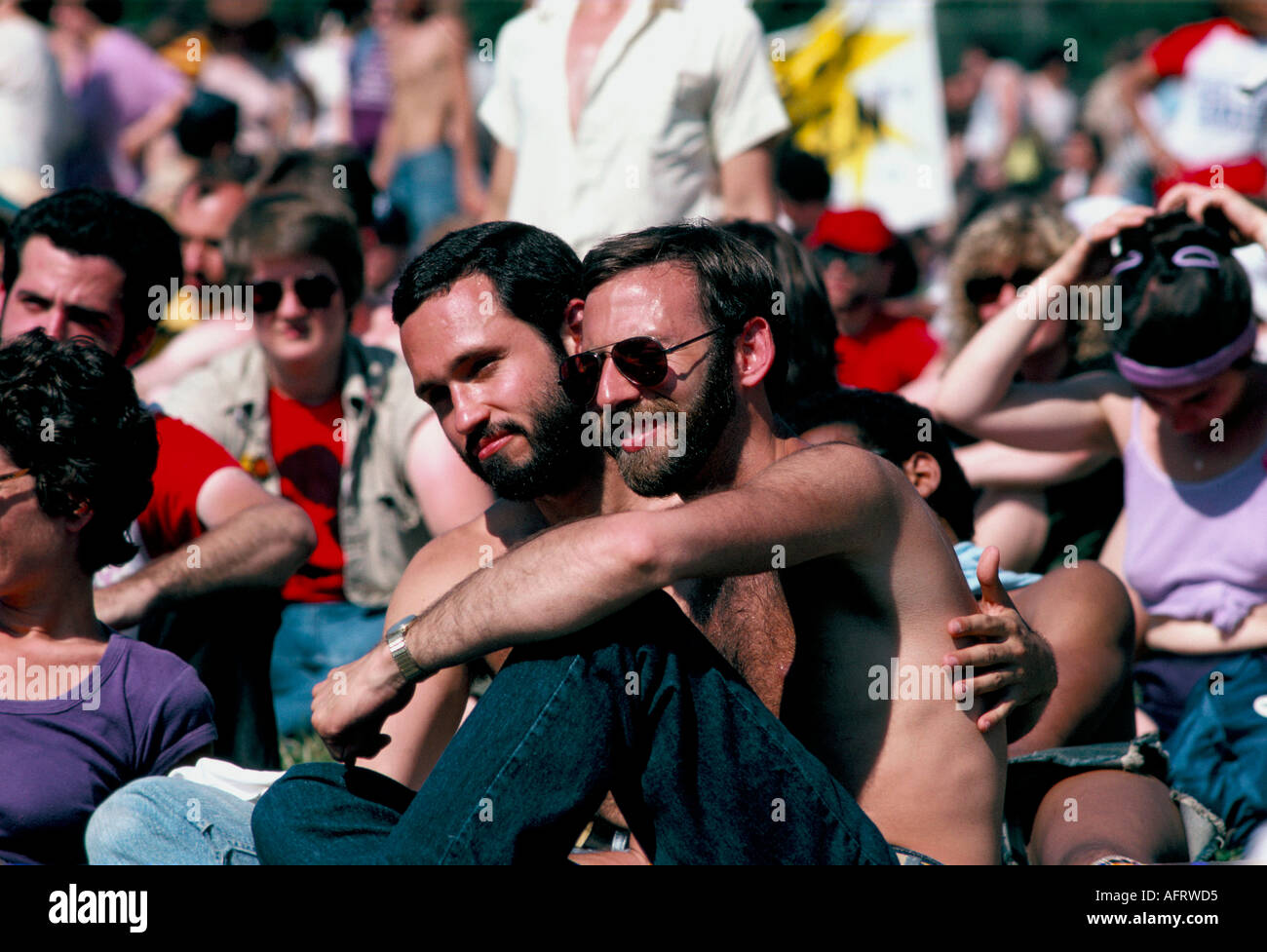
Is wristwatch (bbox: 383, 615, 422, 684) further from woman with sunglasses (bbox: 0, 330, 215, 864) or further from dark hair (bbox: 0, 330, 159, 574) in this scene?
dark hair (bbox: 0, 330, 159, 574)

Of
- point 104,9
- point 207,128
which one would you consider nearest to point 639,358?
point 207,128

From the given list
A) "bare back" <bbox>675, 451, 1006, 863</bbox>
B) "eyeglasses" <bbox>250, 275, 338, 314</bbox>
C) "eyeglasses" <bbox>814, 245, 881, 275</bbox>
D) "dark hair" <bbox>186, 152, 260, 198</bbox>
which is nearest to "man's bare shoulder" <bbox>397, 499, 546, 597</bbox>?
"bare back" <bbox>675, 451, 1006, 863</bbox>

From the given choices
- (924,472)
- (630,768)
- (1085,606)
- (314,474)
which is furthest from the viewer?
(314,474)

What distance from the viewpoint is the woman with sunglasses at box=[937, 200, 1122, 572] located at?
15.2 feet

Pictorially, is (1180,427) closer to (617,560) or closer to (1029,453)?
(1029,453)

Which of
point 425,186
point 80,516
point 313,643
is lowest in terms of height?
point 313,643

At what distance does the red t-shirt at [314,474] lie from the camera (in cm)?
458

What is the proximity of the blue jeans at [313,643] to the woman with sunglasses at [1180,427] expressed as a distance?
75.3 inches

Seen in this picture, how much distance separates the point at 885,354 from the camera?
19.8ft

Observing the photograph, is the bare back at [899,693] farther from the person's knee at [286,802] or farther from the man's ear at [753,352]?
the person's knee at [286,802]

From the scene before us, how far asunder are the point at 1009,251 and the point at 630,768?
3.13 metres
